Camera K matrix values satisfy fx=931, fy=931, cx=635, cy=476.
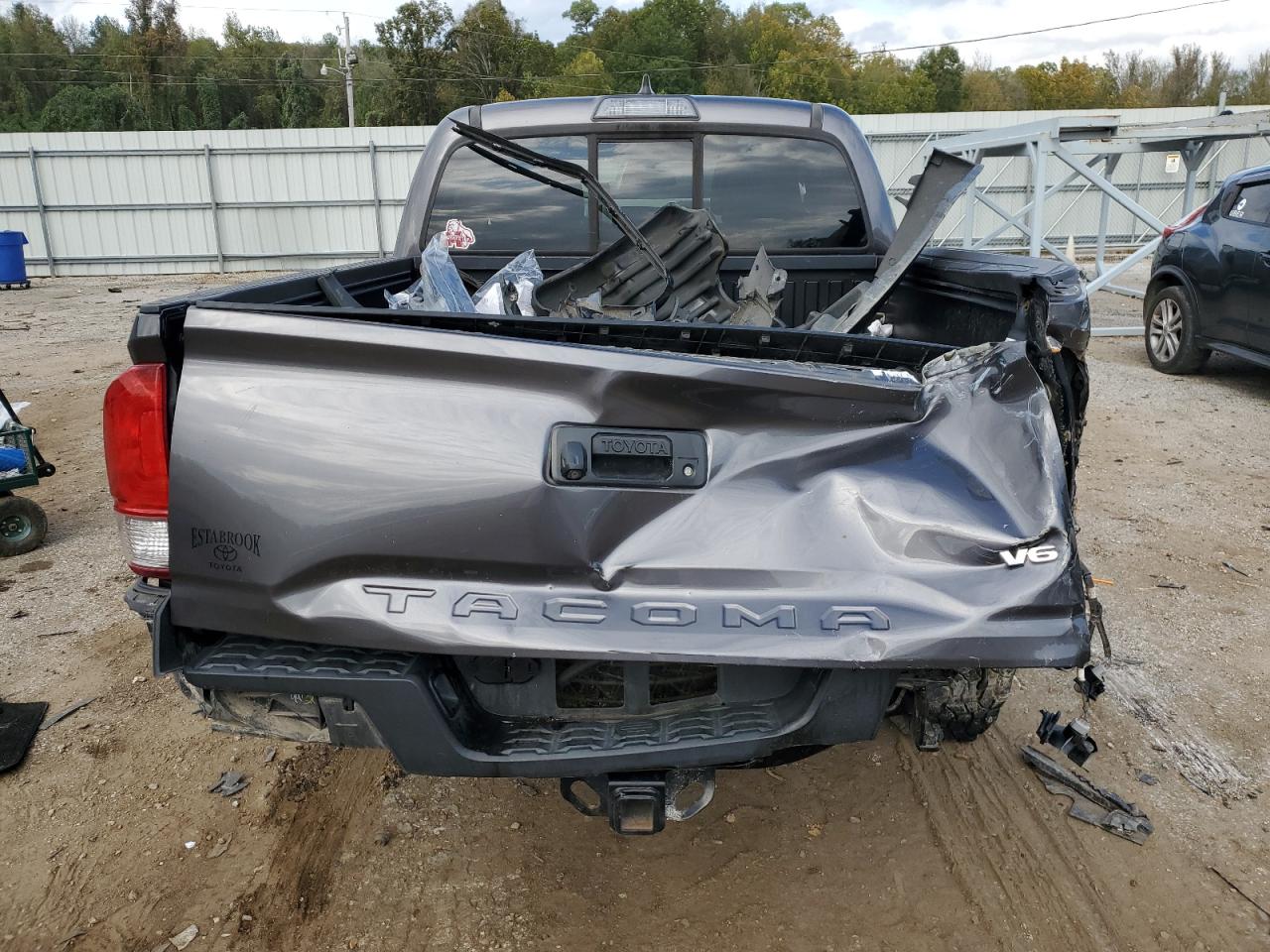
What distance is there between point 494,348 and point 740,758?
0.99m

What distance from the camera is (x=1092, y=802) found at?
2.95m

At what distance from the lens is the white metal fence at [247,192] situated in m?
21.1

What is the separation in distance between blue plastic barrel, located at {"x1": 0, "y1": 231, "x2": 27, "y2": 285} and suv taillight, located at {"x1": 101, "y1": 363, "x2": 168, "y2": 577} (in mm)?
19114

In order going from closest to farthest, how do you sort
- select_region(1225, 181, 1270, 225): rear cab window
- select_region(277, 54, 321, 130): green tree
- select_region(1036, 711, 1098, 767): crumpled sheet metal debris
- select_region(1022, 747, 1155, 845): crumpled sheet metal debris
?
select_region(1036, 711, 1098, 767): crumpled sheet metal debris
select_region(1022, 747, 1155, 845): crumpled sheet metal debris
select_region(1225, 181, 1270, 225): rear cab window
select_region(277, 54, 321, 130): green tree

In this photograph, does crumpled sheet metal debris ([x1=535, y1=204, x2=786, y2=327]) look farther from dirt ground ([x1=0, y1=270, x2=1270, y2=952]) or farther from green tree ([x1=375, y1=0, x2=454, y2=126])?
green tree ([x1=375, y1=0, x2=454, y2=126])

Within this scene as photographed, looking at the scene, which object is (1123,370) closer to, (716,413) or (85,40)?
(716,413)

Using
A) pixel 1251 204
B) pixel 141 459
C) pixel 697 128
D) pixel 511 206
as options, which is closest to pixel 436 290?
pixel 511 206

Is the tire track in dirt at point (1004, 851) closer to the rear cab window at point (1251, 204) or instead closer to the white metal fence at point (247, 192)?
the rear cab window at point (1251, 204)

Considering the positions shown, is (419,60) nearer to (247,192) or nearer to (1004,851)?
(247,192)

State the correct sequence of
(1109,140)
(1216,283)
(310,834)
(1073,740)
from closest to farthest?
(1073,740)
(310,834)
(1216,283)
(1109,140)

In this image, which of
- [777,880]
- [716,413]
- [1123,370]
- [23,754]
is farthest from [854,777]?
[1123,370]

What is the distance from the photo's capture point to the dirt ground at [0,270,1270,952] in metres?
2.45

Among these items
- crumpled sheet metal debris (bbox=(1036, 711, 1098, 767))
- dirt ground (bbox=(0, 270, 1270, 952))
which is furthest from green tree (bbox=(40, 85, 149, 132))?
crumpled sheet metal debris (bbox=(1036, 711, 1098, 767))

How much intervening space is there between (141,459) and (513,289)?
1.72m
